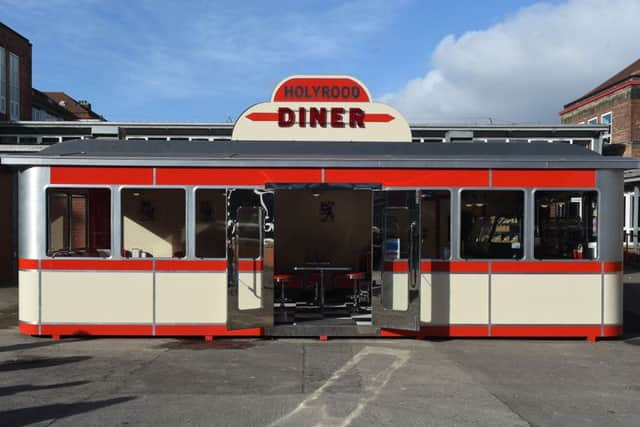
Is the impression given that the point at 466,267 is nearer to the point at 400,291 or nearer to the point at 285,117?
the point at 400,291

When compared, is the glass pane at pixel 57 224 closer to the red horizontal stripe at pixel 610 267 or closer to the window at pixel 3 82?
Result: the red horizontal stripe at pixel 610 267

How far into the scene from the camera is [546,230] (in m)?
7.91

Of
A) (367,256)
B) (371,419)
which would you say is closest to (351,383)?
(371,419)

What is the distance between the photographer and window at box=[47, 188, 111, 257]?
7.87m

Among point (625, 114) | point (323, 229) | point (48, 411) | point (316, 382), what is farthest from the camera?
point (625, 114)

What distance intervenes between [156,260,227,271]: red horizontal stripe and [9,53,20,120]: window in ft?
76.1

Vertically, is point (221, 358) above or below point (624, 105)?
below

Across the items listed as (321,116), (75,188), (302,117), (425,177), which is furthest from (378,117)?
(75,188)

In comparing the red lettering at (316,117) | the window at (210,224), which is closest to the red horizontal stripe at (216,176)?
the window at (210,224)

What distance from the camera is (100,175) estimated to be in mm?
7809

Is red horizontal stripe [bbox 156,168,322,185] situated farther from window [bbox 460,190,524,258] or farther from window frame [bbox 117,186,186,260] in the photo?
window [bbox 460,190,524,258]

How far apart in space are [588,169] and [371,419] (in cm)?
520

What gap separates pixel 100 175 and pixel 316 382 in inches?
171

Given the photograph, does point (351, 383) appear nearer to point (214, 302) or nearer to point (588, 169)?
point (214, 302)
